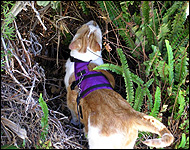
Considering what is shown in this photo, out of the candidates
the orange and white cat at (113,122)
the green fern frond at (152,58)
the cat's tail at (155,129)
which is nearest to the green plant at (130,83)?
the green fern frond at (152,58)

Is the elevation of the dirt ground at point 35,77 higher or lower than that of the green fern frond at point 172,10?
lower

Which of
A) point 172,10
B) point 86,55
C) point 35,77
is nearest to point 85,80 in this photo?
point 86,55

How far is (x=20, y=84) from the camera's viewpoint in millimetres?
2709

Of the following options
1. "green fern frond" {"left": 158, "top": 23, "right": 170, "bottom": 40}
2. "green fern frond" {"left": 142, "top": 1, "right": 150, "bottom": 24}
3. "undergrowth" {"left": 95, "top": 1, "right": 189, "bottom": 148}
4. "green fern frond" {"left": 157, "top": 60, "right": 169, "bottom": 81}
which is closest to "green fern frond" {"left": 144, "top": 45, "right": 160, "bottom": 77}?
"undergrowth" {"left": 95, "top": 1, "right": 189, "bottom": 148}

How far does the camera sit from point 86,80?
2.77m

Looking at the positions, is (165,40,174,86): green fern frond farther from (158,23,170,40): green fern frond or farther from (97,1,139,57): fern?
(97,1,139,57): fern

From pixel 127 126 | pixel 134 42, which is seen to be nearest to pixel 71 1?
pixel 134 42

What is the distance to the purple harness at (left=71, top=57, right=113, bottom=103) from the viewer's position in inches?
105

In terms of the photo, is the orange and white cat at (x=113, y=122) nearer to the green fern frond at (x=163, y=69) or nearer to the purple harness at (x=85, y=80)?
the purple harness at (x=85, y=80)

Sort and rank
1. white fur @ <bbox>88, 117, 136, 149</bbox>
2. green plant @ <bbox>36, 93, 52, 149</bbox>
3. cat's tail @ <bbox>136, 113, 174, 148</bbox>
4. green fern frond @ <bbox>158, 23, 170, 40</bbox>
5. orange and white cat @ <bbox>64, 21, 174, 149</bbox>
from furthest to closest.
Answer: green fern frond @ <bbox>158, 23, 170, 40</bbox> → green plant @ <bbox>36, 93, 52, 149</bbox> → white fur @ <bbox>88, 117, 136, 149</bbox> → orange and white cat @ <bbox>64, 21, 174, 149</bbox> → cat's tail @ <bbox>136, 113, 174, 148</bbox>

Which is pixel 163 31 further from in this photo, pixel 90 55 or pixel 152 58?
pixel 90 55

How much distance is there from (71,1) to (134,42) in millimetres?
1216

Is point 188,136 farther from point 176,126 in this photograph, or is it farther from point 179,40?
point 179,40

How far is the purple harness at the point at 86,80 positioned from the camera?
2.68 m
